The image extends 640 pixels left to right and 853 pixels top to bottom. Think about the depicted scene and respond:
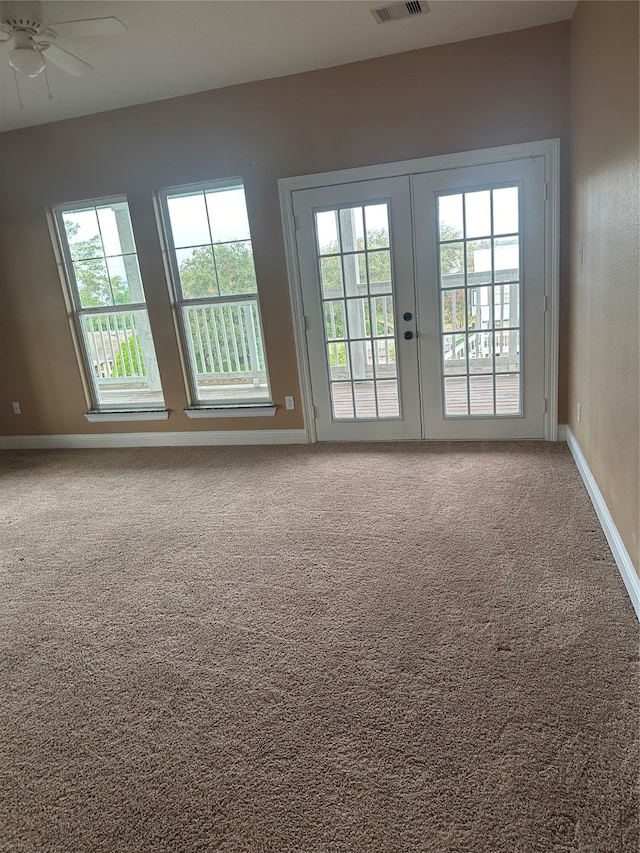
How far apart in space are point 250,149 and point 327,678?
379cm

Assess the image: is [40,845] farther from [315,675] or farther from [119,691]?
[315,675]

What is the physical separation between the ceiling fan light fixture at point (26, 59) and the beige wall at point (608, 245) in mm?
2776

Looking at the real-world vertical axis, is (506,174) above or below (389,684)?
above

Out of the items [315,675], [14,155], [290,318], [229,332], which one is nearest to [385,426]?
[290,318]

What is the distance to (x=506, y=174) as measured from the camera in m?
3.57

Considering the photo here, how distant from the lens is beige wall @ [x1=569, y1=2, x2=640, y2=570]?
198 centimetres

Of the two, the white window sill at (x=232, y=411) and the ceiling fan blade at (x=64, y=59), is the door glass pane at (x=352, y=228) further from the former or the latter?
the ceiling fan blade at (x=64, y=59)

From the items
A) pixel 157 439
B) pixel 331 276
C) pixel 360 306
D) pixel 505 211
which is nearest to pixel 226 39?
pixel 331 276

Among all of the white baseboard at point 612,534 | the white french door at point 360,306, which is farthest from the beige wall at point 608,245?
the white french door at point 360,306

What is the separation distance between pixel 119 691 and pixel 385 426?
9.59 ft

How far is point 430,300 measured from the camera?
12.8 ft

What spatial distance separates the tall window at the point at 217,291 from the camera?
4258 mm

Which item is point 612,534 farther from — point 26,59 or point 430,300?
point 26,59

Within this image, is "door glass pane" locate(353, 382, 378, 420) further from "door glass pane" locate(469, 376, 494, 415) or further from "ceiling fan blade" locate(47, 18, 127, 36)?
"ceiling fan blade" locate(47, 18, 127, 36)
